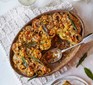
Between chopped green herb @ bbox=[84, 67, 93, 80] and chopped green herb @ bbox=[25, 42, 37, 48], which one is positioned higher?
chopped green herb @ bbox=[25, 42, 37, 48]

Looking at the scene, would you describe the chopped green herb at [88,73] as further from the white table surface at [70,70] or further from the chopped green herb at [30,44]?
the chopped green herb at [30,44]

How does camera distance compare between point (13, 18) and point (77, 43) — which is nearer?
point (77, 43)

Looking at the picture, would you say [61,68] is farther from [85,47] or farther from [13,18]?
[13,18]

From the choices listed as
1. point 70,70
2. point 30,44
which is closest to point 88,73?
point 70,70

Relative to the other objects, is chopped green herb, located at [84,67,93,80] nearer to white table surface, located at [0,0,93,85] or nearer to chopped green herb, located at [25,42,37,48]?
white table surface, located at [0,0,93,85]

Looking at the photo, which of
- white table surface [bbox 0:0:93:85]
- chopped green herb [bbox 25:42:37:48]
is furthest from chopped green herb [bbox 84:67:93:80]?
chopped green herb [bbox 25:42:37:48]

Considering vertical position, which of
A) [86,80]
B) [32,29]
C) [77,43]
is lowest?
[86,80]

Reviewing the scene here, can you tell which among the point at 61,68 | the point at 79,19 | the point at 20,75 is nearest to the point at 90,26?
the point at 79,19

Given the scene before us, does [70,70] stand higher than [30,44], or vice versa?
[30,44]

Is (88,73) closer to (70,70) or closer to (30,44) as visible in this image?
(70,70)
